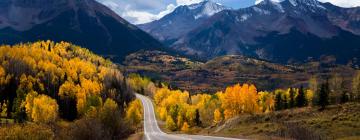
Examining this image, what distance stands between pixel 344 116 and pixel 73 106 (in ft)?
439

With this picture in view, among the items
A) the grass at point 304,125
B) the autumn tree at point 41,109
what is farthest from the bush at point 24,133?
the autumn tree at point 41,109

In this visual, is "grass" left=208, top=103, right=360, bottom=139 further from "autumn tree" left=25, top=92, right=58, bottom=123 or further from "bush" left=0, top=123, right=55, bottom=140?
"autumn tree" left=25, top=92, right=58, bottom=123

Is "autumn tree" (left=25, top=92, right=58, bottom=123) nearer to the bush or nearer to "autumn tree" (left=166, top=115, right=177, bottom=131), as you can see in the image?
"autumn tree" (left=166, top=115, right=177, bottom=131)

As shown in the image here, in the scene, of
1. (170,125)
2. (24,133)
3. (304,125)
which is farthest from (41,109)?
(24,133)

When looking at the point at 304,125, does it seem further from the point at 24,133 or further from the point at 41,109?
the point at 41,109

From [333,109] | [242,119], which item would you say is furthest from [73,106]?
[333,109]

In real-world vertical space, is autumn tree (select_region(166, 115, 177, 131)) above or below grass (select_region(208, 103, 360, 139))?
below

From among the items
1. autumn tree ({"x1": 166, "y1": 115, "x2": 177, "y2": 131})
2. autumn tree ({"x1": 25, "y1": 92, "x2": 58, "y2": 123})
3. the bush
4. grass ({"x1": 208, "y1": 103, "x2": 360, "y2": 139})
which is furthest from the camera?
autumn tree ({"x1": 25, "y1": 92, "x2": 58, "y2": 123})

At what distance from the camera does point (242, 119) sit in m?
106

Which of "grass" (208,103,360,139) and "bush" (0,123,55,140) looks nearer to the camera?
"bush" (0,123,55,140)

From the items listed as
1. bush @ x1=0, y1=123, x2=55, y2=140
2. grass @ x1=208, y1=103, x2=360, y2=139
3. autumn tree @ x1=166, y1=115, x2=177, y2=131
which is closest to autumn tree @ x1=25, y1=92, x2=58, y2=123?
autumn tree @ x1=166, y1=115, x2=177, y2=131

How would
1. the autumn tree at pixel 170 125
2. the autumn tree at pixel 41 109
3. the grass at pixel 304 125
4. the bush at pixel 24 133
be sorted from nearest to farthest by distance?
the bush at pixel 24 133 < the grass at pixel 304 125 < the autumn tree at pixel 170 125 < the autumn tree at pixel 41 109

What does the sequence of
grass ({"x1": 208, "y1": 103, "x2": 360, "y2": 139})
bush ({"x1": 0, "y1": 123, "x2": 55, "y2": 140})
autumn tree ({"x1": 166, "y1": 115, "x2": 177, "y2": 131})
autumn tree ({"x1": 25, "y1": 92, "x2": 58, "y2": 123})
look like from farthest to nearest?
autumn tree ({"x1": 25, "y1": 92, "x2": 58, "y2": 123})
autumn tree ({"x1": 166, "y1": 115, "x2": 177, "y2": 131})
grass ({"x1": 208, "y1": 103, "x2": 360, "y2": 139})
bush ({"x1": 0, "y1": 123, "x2": 55, "y2": 140})

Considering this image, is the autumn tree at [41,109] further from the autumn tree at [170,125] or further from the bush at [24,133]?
the bush at [24,133]
